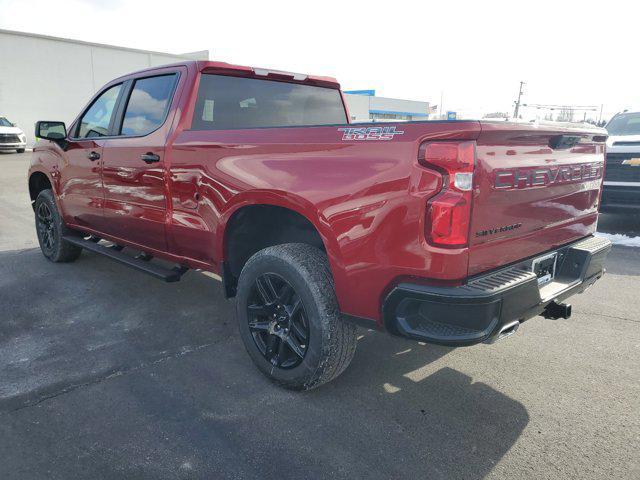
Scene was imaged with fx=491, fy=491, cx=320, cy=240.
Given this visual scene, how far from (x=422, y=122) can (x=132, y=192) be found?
102 inches

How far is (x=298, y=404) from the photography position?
2783 mm

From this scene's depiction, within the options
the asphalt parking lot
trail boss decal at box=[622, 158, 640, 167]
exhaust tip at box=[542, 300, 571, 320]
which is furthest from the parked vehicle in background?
exhaust tip at box=[542, 300, 571, 320]

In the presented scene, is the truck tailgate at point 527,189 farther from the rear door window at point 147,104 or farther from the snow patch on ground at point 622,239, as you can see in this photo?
the snow patch on ground at point 622,239

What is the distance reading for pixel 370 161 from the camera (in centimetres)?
231

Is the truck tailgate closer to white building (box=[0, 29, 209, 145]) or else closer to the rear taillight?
the rear taillight

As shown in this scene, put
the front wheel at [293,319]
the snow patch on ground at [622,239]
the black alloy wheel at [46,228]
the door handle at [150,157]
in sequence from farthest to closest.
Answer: the snow patch on ground at [622,239], the black alloy wheel at [46,228], the door handle at [150,157], the front wheel at [293,319]

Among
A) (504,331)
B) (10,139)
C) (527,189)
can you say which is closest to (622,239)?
(527,189)

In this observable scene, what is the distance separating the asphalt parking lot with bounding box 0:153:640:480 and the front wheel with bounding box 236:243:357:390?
0.63 feet

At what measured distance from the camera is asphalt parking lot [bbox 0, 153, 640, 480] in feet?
7.48

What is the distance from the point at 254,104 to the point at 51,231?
3150 millimetres

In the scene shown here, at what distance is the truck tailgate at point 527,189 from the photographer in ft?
7.19

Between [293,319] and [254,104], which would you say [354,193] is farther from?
[254,104]

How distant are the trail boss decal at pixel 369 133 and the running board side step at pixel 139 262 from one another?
75.2 inches

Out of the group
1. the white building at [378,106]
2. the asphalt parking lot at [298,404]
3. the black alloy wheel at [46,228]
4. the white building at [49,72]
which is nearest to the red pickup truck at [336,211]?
the asphalt parking lot at [298,404]
